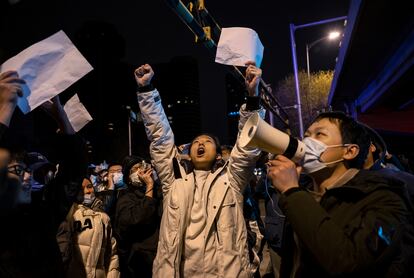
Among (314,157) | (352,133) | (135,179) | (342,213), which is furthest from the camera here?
(135,179)

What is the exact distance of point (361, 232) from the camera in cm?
161

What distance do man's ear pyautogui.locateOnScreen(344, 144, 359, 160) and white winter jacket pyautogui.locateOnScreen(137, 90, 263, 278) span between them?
1109 millimetres

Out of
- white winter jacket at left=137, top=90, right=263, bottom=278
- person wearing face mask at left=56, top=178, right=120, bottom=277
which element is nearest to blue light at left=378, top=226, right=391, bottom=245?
white winter jacket at left=137, top=90, right=263, bottom=278

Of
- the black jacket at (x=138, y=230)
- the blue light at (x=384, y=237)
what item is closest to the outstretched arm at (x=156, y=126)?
the black jacket at (x=138, y=230)

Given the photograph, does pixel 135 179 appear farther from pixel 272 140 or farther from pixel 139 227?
pixel 272 140

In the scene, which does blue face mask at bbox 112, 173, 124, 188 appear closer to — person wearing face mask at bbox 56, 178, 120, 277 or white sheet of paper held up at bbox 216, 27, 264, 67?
person wearing face mask at bbox 56, 178, 120, 277

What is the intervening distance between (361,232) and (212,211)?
67.7 inches

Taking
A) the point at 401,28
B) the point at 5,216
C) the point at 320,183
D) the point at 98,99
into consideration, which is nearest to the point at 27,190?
the point at 5,216

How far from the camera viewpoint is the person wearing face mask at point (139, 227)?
3797mm

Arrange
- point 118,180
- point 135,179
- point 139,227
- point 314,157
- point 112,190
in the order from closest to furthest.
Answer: point 314,157 < point 139,227 < point 135,179 < point 112,190 < point 118,180

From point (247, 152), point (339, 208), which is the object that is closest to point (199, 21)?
point (247, 152)

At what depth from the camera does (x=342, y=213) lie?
73.3 inches

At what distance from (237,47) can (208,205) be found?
1.59 meters

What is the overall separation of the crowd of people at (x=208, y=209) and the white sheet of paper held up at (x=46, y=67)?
0.57 feet
